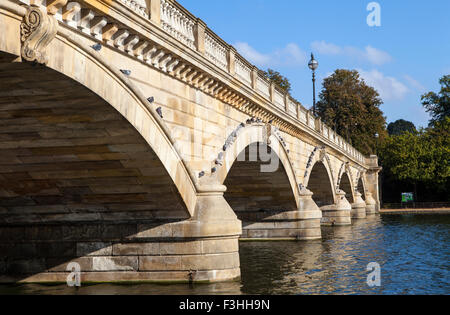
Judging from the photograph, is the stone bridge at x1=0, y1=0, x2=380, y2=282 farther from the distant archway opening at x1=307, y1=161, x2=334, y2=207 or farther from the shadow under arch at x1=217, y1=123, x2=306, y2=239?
the distant archway opening at x1=307, y1=161, x2=334, y2=207

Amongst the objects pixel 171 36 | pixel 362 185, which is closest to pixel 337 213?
pixel 362 185

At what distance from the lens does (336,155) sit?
135 feet

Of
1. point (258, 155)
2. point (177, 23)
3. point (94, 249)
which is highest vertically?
point (177, 23)

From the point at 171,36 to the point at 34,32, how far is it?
192 inches

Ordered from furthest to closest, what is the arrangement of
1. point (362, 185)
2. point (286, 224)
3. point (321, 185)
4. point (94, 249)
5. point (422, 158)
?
point (422, 158), point (362, 185), point (321, 185), point (286, 224), point (94, 249)

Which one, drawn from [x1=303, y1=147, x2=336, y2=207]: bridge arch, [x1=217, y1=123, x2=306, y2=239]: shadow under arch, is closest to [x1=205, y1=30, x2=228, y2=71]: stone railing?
[x1=217, y1=123, x2=306, y2=239]: shadow under arch

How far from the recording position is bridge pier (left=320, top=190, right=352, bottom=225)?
38400 mm

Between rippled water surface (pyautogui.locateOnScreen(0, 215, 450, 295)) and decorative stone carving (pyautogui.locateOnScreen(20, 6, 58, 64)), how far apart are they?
6.98 metres

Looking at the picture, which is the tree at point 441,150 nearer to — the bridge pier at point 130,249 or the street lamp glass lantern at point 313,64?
the street lamp glass lantern at point 313,64

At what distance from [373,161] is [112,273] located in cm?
5447

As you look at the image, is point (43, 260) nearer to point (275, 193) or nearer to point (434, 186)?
point (275, 193)

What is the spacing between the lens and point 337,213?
3847 cm

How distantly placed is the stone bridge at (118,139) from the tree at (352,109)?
4956cm

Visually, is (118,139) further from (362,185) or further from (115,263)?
(362,185)
